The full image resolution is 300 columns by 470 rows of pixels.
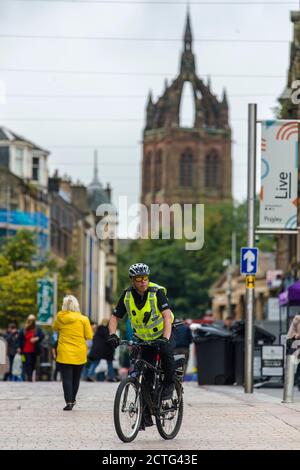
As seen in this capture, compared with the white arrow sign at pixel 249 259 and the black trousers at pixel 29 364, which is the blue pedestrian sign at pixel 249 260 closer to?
the white arrow sign at pixel 249 259

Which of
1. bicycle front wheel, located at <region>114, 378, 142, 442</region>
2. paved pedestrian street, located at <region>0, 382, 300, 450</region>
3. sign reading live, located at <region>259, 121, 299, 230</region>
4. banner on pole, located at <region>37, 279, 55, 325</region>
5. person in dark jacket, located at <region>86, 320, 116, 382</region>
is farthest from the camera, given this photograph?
banner on pole, located at <region>37, 279, 55, 325</region>

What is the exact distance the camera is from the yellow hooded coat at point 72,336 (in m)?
21.4

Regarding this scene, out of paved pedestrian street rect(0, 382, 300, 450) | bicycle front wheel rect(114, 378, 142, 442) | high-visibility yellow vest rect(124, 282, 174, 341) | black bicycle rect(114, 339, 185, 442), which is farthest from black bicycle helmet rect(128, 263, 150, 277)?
paved pedestrian street rect(0, 382, 300, 450)

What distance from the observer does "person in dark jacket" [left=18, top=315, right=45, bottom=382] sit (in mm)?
35969

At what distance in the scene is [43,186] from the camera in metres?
92.2

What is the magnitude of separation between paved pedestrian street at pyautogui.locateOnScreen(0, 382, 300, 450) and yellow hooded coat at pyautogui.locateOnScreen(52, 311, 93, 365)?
72cm

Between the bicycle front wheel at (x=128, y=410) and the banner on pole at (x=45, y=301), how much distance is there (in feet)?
113

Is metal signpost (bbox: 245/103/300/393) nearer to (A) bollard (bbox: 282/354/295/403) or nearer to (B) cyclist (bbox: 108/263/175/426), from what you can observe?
(A) bollard (bbox: 282/354/295/403)

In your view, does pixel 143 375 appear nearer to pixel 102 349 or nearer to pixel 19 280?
pixel 102 349

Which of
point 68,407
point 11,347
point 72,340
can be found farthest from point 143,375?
point 11,347

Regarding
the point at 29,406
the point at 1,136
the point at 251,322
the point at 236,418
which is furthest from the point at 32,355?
the point at 1,136

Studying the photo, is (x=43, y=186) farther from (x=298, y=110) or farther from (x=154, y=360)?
(x=154, y=360)

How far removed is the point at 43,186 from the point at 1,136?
4.59 m

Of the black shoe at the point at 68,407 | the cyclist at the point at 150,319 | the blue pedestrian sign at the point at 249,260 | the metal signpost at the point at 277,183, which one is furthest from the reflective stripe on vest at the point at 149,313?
the metal signpost at the point at 277,183
